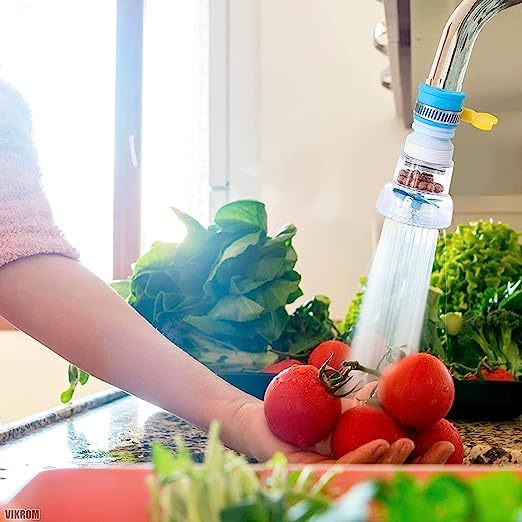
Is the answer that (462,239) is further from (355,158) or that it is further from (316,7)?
(316,7)

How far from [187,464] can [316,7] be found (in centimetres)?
222

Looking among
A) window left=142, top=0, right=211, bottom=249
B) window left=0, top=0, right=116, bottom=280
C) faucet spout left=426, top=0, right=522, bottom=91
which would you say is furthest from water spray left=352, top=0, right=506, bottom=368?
window left=0, top=0, right=116, bottom=280

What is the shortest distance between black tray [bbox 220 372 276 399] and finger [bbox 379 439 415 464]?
0.45m

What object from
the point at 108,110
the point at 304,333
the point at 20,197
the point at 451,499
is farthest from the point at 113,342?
the point at 108,110

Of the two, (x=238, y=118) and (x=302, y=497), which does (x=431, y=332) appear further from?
(x=238, y=118)

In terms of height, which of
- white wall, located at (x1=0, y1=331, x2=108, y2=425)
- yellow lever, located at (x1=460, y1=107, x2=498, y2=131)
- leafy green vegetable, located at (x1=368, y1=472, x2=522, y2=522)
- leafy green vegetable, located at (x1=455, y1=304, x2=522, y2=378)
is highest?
yellow lever, located at (x1=460, y1=107, x2=498, y2=131)

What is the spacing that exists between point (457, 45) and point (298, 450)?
1.15ft

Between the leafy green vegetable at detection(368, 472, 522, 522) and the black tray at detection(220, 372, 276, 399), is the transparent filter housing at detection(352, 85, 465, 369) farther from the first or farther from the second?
the leafy green vegetable at detection(368, 472, 522, 522)

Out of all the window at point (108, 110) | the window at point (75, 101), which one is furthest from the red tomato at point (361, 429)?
the window at point (75, 101)

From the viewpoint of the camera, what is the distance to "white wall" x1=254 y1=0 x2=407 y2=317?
226 cm

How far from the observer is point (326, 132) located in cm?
230

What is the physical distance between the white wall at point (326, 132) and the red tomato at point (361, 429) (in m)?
1.53

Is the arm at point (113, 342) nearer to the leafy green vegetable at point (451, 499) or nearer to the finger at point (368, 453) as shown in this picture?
the finger at point (368, 453)

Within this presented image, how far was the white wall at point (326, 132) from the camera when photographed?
226 cm
